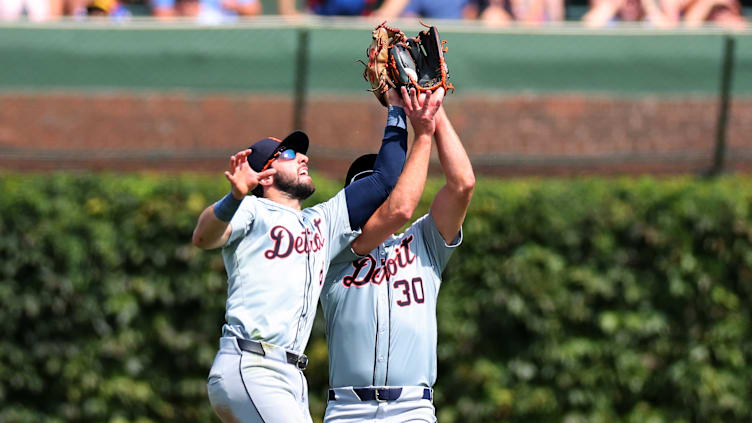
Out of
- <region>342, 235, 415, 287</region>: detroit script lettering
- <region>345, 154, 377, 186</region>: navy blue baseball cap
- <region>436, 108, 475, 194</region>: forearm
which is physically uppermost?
<region>436, 108, 475, 194</region>: forearm

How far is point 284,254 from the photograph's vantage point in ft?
15.3

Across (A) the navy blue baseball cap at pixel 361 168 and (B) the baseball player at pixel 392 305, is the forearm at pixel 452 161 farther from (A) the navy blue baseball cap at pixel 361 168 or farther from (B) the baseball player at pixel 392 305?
(A) the navy blue baseball cap at pixel 361 168

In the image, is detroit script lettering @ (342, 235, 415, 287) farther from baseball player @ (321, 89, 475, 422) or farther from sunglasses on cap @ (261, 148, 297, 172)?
sunglasses on cap @ (261, 148, 297, 172)

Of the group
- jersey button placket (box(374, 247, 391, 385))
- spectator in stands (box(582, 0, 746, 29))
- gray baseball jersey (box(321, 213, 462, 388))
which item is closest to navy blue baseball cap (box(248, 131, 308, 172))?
gray baseball jersey (box(321, 213, 462, 388))

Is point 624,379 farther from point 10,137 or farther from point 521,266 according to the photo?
point 10,137

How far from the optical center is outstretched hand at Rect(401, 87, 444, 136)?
4836 millimetres

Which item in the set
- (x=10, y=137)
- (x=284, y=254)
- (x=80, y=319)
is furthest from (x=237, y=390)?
(x=10, y=137)

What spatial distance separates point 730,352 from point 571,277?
1.25 meters

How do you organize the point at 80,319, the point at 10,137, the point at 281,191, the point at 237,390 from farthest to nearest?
the point at 10,137, the point at 80,319, the point at 281,191, the point at 237,390

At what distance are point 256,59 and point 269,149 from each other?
446cm

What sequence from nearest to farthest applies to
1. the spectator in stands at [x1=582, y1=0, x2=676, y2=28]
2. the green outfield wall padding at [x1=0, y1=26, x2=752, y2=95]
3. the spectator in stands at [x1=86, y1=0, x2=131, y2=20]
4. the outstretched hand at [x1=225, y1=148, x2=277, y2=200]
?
the outstretched hand at [x1=225, y1=148, x2=277, y2=200], the green outfield wall padding at [x1=0, y1=26, x2=752, y2=95], the spectator in stands at [x1=86, y1=0, x2=131, y2=20], the spectator in stands at [x1=582, y1=0, x2=676, y2=28]

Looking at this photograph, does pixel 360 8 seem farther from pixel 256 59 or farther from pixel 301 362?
pixel 301 362

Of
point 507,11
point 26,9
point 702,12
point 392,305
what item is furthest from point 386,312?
point 702,12

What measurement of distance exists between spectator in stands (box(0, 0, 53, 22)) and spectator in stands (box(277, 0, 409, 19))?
224 centimetres
